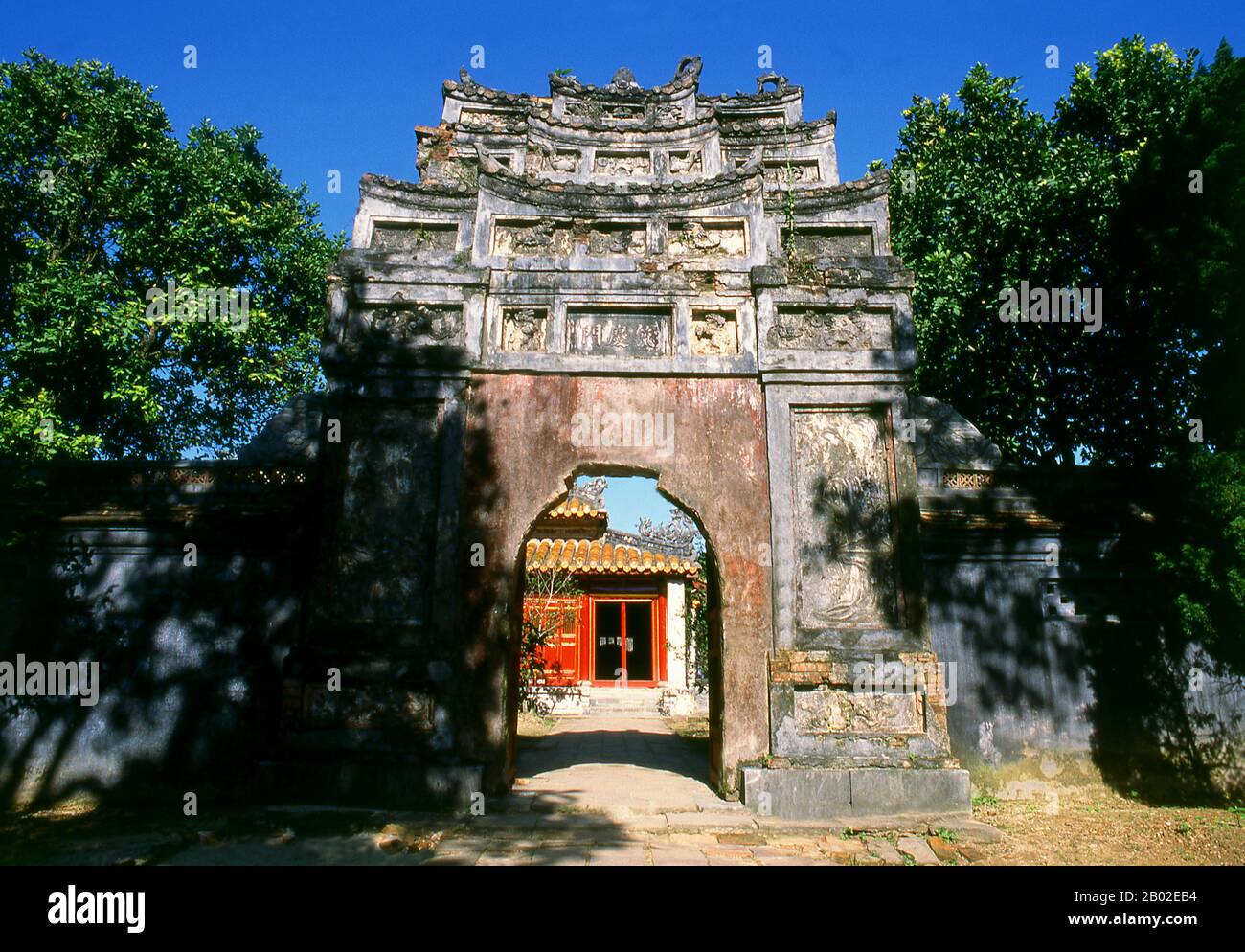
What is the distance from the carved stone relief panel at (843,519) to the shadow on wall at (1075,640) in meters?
0.71

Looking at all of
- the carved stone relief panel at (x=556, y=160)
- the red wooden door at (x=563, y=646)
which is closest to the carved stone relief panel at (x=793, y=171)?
the carved stone relief panel at (x=556, y=160)

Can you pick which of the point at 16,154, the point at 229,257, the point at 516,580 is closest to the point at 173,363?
the point at 229,257

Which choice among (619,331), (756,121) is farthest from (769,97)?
(619,331)

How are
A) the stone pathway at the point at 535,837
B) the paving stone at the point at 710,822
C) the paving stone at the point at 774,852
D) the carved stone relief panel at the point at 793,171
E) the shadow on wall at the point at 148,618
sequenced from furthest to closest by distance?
the carved stone relief panel at the point at 793,171, the shadow on wall at the point at 148,618, the paving stone at the point at 710,822, the paving stone at the point at 774,852, the stone pathway at the point at 535,837

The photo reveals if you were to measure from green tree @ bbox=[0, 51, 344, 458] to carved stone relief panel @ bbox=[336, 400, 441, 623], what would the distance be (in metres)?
6.98

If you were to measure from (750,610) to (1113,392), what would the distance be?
24.8ft

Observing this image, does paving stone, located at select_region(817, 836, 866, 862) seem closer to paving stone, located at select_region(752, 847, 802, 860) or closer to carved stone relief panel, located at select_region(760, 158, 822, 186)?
paving stone, located at select_region(752, 847, 802, 860)

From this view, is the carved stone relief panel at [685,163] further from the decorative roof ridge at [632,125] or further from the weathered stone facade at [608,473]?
the weathered stone facade at [608,473]

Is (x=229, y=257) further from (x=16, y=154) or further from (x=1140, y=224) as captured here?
(x=1140, y=224)

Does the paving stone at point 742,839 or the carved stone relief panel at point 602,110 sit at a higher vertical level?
the carved stone relief panel at point 602,110

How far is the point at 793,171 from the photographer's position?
972cm

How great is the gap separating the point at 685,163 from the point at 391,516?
6004 millimetres

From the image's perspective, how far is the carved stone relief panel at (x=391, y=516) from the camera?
21.5 feet

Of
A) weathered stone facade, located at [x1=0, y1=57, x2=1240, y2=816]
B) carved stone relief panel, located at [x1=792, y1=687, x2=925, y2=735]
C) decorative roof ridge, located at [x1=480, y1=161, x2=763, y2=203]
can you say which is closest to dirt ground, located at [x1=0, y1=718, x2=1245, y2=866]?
weathered stone facade, located at [x1=0, y1=57, x2=1240, y2=816]
